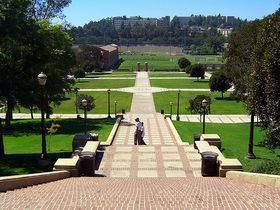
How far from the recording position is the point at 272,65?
53.8ft

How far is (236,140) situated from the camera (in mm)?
28078

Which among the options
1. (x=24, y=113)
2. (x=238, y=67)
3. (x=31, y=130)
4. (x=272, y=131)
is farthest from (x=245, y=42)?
(x=24, y=113)

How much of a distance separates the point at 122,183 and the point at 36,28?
11.4 meters

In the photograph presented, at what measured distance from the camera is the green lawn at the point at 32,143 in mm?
18297

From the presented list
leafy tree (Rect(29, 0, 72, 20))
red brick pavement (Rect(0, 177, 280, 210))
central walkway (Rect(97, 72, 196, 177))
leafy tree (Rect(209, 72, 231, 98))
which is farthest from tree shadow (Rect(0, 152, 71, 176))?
leafy tree (Rect(209, 72, 231, 98))

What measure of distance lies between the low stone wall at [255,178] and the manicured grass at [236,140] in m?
3.44

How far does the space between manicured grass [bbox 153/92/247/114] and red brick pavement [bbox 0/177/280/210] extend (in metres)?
36.1

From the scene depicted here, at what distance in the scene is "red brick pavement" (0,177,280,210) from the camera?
9.00 metres

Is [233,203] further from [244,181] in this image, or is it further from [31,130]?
[31,130]

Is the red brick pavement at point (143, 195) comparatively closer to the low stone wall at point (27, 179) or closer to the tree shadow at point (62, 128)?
the low stone wall at point (27, 179)

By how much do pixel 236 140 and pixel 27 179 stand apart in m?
18.0

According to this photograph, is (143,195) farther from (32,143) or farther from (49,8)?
(49,8)

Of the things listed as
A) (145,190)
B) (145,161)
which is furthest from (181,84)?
(145,190)

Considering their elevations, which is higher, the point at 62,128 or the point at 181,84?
the point at 62,128
